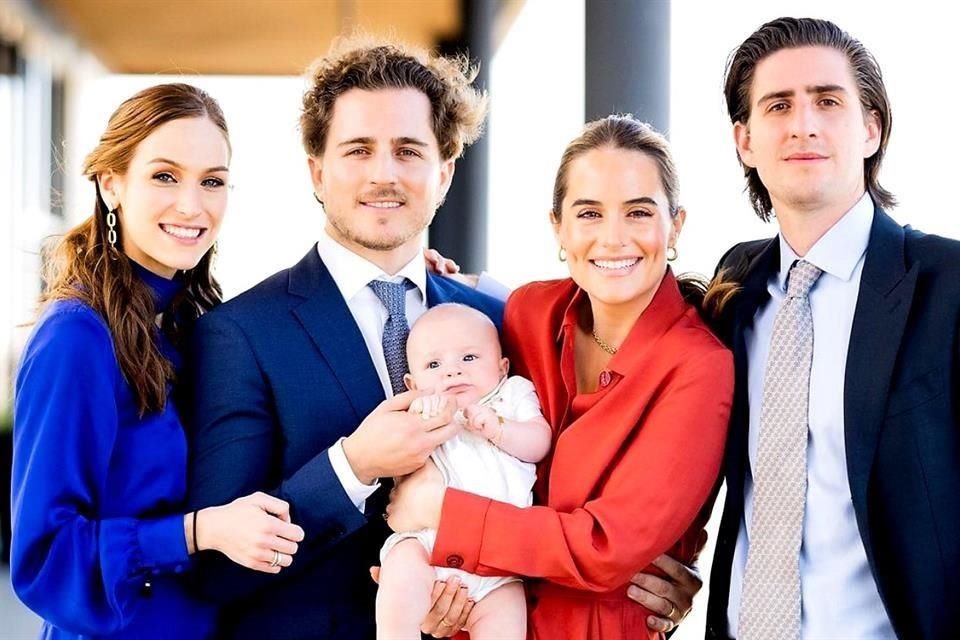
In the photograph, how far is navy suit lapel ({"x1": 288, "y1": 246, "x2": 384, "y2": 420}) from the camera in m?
2.10

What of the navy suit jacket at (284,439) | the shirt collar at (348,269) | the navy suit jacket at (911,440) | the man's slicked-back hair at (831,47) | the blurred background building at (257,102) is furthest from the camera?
the blurred background building at (257,102)

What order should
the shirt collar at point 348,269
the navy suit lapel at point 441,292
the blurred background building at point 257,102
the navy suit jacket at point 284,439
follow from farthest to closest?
the blurred background building at point 257,102 → the navy suit lapel at point 441,292 → the shirt collar at point 348,269 → the navy suit jacket at point 284,439

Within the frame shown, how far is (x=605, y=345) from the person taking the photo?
6.98 feet

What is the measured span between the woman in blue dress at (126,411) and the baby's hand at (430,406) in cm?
28

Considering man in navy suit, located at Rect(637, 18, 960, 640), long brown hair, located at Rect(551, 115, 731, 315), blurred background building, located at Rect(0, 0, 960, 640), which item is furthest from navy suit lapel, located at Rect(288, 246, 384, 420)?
blurred background building, located at Rect(0, 0, 960, 640)

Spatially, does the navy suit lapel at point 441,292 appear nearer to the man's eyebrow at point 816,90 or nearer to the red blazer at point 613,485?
the red blazer at point 613,485

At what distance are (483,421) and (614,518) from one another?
281 mm

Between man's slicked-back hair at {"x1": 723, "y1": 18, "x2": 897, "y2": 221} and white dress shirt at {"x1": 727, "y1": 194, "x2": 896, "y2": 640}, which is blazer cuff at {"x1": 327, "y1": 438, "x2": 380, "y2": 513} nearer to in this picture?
white dress shirt at {"x1": 727, "y1": 194, "x2": 896, "y2": 640}

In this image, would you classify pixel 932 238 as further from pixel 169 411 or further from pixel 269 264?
pixel 269 264

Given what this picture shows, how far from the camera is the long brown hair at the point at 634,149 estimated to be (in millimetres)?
2086

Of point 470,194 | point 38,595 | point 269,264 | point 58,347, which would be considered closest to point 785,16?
point 58,347

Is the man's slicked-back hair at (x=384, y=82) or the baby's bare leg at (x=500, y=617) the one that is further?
the man's slicked-back hair at (x=384, y=82)

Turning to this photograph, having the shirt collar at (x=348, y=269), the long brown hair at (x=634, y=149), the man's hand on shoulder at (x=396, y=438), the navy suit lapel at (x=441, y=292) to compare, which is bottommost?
the man's hand on shoulder at (x=396, y=438)

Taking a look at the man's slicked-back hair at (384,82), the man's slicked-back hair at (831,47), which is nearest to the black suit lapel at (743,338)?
the man's slicked-back hair at (831,47)
